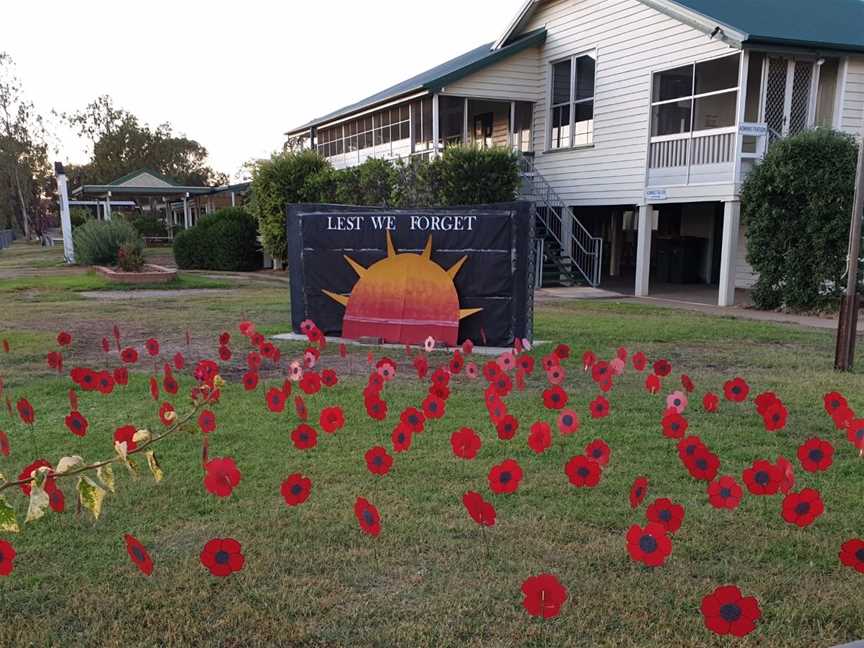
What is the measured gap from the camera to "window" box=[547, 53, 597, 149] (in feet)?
55.5

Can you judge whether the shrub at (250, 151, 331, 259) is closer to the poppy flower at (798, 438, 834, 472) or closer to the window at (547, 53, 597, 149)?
the window at (547, 53, 597, 149)

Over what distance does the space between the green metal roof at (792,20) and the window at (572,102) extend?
316 centimetres

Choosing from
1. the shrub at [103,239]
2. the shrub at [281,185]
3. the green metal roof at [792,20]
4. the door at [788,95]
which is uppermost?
the green metal roof at [792,20]

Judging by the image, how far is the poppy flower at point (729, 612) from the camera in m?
1.93

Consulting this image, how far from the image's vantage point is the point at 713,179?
1362cm

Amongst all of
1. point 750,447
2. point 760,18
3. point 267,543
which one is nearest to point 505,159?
point 760,18

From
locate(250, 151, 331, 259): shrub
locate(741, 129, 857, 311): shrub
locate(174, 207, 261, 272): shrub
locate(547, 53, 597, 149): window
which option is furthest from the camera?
locate(174, 207, 261, 272): shrub

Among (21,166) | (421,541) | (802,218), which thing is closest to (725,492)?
(421,541)

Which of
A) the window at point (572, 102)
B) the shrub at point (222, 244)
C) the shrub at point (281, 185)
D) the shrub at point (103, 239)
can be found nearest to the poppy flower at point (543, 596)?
the window at point (572, 102)

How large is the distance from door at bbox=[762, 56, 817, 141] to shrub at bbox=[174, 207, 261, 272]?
49.8ft

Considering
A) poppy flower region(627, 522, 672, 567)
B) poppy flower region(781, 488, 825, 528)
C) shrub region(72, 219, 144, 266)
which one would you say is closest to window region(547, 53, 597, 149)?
shrub region(72, 219, 144, 266)

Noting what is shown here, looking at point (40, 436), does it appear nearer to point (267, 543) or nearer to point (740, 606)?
point (267, 543)

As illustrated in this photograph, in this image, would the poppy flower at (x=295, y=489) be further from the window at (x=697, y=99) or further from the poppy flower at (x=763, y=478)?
the window at (x=697, y=99)

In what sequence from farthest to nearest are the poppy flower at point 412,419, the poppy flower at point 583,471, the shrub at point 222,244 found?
the shrub at point 222,244
the poppy flower at point 412,419
the poppy flower at point 583,471
